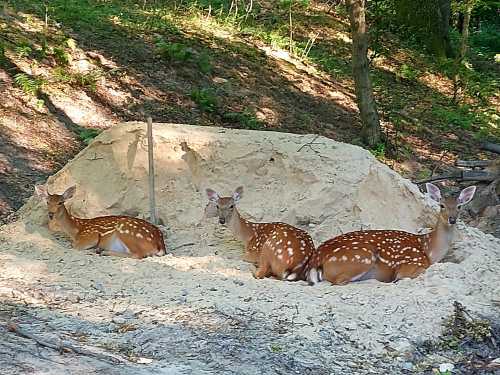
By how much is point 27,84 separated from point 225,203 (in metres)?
5.24

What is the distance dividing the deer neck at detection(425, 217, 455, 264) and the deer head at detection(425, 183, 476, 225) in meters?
0.06

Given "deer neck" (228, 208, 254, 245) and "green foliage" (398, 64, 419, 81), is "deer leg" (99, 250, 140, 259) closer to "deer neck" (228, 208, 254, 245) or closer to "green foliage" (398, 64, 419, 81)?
"deer neck" (228, 208, 254, 245)

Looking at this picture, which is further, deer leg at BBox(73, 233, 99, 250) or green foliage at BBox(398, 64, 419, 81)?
green foliage at BBox(398, 64, 419, 81)

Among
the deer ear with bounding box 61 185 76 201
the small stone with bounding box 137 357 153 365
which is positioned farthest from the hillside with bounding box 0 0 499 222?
the small stone with bounding box 137 357 153 365

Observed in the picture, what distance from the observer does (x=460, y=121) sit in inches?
630

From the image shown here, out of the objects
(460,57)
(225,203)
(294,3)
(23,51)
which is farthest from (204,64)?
(225,203)

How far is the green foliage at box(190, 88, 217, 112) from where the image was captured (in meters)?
13.3

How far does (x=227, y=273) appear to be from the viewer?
6945 millimetres

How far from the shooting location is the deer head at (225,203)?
25.3ft

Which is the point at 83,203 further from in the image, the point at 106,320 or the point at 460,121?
the point at 460,121

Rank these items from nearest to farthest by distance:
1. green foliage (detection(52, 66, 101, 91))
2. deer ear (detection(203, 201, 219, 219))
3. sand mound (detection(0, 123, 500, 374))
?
1. sand mound (detection(0, 123, 500, 374))
2. deer ear (detection(203, 201, 219, 219))
3. green foliage (detection(52, 66, 101, 91))

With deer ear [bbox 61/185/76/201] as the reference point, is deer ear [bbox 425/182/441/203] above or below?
above

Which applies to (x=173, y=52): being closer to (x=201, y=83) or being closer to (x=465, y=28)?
(x=201, y=83)

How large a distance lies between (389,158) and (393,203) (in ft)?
17.8
